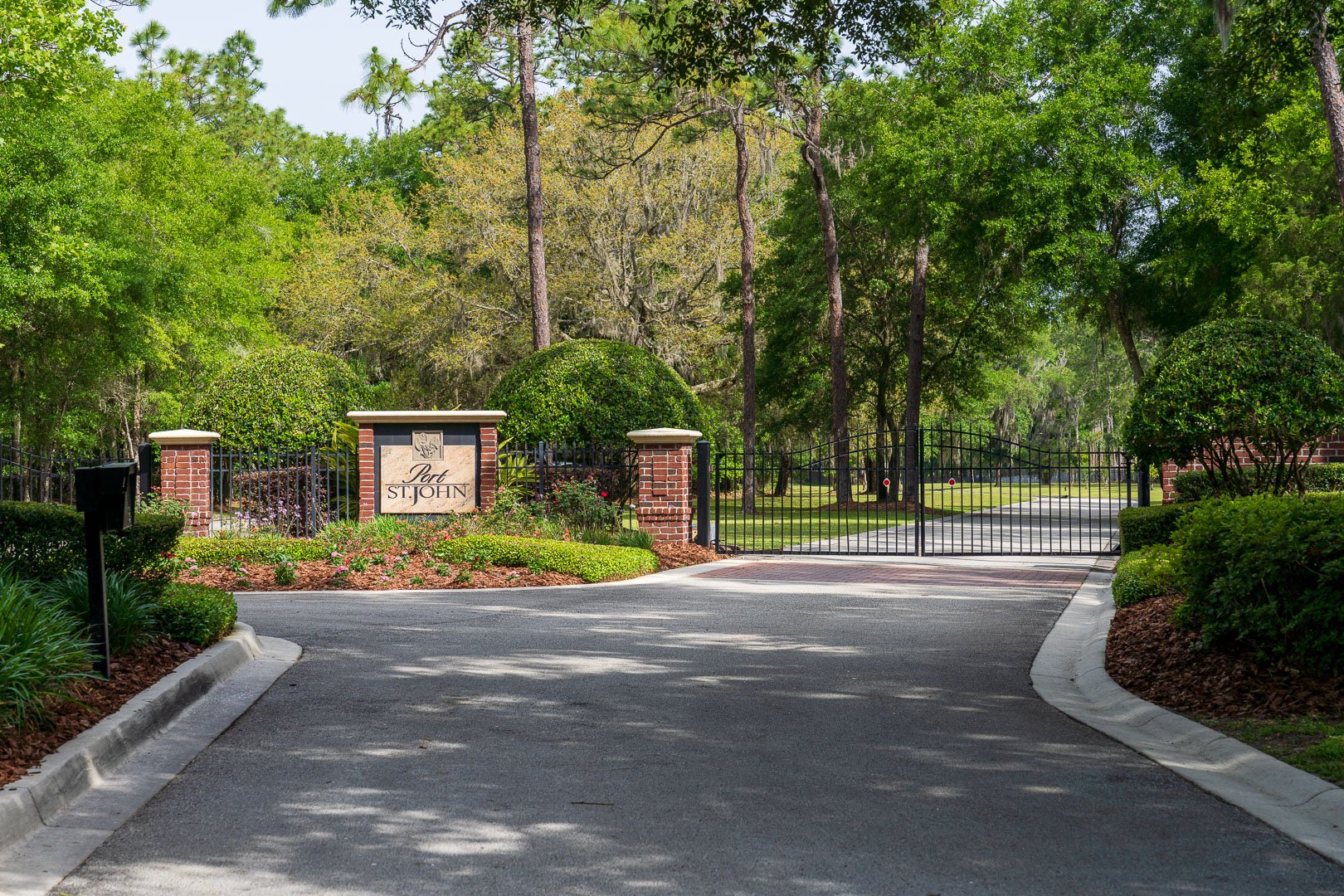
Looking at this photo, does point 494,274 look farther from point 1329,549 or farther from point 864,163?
point 1329,549


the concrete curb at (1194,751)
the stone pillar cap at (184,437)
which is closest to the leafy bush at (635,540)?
the stone pillar cap at (184,437)

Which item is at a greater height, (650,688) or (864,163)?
(864,163)

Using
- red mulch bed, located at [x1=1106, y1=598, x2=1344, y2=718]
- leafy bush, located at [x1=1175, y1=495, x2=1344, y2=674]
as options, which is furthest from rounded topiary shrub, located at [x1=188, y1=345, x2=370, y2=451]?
leafy bush, located at [x1=1175, y1=495, x2=1344, y2=674]

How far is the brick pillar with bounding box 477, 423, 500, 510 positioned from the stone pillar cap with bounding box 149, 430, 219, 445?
14.0ft

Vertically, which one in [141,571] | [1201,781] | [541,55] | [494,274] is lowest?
[1201,781]

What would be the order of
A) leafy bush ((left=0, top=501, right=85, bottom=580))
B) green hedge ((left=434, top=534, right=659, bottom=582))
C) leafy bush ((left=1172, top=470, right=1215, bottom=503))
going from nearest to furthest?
1. leafy bush ((left=0, top=501, right=85, bottom=580))
2. green hedge ((left=434, top=534, right=659, bottom=582))
3. leafy bush ((left=1172, top=470, right=1215, bottom=503))

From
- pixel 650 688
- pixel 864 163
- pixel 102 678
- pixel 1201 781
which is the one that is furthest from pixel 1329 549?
pixel 864 163

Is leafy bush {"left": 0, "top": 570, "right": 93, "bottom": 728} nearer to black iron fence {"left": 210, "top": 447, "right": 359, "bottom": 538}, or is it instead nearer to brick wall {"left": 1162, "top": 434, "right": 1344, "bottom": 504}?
black iron fence {"left": 210, "top": 447, "right": 359, "bottom": 538}

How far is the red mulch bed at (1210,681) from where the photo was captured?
7082 millimetres

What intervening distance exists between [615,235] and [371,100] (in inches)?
625

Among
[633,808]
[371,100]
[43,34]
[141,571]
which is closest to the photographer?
[633,808]

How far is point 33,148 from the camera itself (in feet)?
90.5

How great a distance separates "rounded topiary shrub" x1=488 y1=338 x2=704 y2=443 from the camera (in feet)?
70.2

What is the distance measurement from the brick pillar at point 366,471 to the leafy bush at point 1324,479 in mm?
13334
